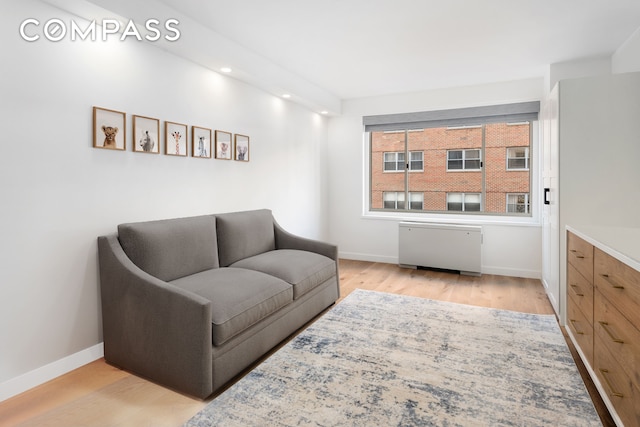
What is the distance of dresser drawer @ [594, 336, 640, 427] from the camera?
141 cm

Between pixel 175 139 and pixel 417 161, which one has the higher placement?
pixel 417 161

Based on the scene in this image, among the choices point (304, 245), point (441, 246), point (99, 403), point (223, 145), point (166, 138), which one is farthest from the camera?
point (441, 246)

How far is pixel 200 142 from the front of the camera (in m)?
3.28

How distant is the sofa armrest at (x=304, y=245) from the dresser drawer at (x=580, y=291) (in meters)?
1.94

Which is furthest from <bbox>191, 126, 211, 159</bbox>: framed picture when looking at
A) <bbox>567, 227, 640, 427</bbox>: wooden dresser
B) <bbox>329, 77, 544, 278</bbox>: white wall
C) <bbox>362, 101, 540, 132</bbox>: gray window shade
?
<bbox>567, 227, 640, 427</bbox>: wooden dresser

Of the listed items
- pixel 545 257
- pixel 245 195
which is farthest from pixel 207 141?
pixel 545 257

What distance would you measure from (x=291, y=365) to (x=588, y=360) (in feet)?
5.83

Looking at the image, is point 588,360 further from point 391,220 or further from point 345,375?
point 391,220

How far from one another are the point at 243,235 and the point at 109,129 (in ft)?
4.52

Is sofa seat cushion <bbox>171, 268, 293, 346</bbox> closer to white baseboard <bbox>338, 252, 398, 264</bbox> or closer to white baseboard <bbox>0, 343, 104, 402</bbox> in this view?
white baseboard <bbox>0, 343, 104, 402</bbox>

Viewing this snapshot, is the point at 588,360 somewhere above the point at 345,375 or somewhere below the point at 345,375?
above

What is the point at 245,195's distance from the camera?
12.9 ft

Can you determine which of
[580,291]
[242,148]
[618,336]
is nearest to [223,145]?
[242,148]

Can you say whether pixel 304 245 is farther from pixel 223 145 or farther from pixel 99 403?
pixel 99 403
